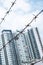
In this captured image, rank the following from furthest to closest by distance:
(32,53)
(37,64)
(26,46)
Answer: (26,46)
(32,53)
(37,64)

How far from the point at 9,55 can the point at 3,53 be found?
2.87 meters

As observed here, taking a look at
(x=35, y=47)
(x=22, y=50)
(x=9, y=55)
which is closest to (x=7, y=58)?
(x=9, y=55)

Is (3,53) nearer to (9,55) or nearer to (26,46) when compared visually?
(9,55)

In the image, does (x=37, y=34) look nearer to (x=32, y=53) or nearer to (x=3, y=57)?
(x=32, y=53)

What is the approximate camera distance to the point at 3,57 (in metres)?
75.5

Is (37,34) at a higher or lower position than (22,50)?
higher

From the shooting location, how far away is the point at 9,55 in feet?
253

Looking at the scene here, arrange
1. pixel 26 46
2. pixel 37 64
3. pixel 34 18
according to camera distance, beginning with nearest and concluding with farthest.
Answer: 1. pixel 34 18
2. pixel 37 64
3. pixel 26 46

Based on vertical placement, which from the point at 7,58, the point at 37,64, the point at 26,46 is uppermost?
the point at 26,46

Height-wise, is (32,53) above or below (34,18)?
above

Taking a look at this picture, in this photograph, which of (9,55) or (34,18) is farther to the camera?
(9,55)

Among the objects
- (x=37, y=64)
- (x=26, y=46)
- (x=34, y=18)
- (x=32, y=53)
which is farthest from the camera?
(x=26, y=46)

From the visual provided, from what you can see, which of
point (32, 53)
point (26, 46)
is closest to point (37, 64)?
point (32, 53)

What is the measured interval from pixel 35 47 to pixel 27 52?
4.56 metres
